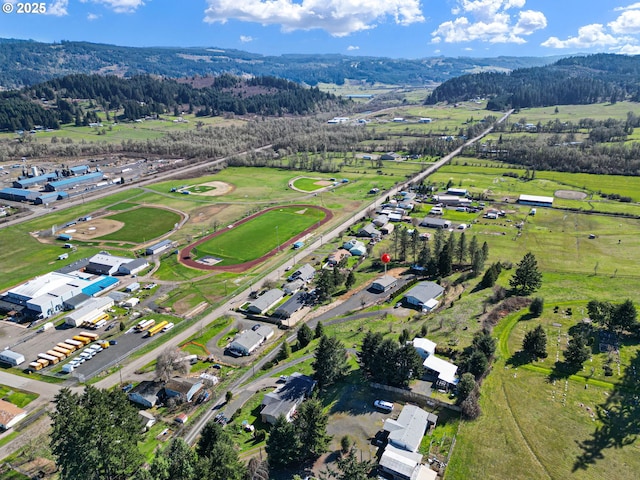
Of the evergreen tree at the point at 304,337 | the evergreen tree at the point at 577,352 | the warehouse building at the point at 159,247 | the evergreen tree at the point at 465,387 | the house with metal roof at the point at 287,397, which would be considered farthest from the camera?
the warehouse building at the point at 159,247

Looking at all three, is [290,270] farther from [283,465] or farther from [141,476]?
[141,476]

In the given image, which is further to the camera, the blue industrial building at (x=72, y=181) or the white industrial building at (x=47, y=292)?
the blue industrial building at (x=72, y=181)

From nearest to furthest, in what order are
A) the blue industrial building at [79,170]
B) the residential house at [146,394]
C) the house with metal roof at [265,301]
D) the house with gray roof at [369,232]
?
the residential house at [146,394]
the house with metal roof at [265,301]
the house with gray roof at [369,232]
the blue industrial building at [79,170]

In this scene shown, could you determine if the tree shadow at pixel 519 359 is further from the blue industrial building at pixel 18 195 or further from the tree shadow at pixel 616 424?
the blue industrial building at pixel 18 195

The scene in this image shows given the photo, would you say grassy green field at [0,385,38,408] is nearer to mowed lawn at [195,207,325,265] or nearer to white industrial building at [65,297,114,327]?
white industrial building at [65,297,114,327]

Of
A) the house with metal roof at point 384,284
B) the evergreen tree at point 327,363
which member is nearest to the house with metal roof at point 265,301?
the house with metal roof at point 384,284

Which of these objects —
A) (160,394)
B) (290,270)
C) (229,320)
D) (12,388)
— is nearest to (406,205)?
(290,270)
